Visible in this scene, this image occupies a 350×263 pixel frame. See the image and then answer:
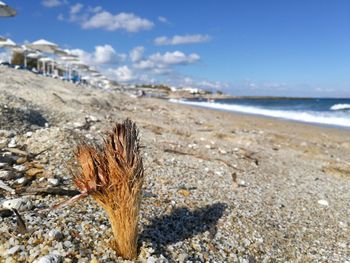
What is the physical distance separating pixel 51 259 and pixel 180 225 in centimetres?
160

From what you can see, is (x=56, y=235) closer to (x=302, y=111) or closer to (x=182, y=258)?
(x=182, y=258)

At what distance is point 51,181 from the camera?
4070mm

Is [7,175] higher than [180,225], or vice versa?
[7,175]

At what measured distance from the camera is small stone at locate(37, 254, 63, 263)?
7.88 feet

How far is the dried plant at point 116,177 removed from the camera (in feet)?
8.14

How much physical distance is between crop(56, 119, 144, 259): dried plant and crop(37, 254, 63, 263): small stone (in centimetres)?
42

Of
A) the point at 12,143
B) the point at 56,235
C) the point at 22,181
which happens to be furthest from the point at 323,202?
the point at 12,143

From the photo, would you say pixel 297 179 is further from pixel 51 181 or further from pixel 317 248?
pixel 51 181

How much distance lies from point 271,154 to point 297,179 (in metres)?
2.57

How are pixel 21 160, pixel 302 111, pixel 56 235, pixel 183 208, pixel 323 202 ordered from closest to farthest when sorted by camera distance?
pixel 56 235, pixel 183 208, pixel 21 160, pixel 323 202, pixel 302 111

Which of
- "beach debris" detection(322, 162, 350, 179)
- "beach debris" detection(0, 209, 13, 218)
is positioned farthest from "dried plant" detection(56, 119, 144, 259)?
"beach debris" detection(322, 162, 350, 179)

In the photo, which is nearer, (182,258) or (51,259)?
(51,259)

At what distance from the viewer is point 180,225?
12.2 feet

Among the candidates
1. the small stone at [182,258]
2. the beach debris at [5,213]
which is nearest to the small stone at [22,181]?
the beach debris at [5,213]
